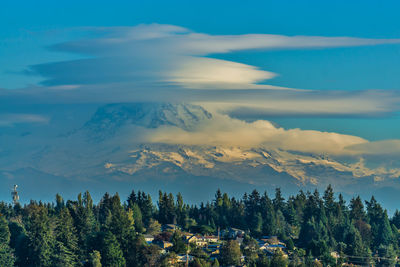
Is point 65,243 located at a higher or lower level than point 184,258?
higher

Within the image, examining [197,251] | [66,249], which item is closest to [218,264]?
[197,251]

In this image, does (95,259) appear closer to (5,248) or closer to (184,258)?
(5,248)

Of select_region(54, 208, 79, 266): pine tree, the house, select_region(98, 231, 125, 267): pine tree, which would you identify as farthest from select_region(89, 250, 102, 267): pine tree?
the house

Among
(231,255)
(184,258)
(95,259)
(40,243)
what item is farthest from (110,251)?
(231,255)

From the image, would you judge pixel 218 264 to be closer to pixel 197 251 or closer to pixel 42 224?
pixel 197 251

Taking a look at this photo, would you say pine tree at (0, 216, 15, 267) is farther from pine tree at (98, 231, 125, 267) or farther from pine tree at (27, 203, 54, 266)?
pine tree at (98, 231, 125, 267)

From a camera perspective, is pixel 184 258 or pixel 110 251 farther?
pixel 184 258

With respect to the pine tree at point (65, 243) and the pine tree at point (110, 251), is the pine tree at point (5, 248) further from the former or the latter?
the pine tree at point (110, 251)

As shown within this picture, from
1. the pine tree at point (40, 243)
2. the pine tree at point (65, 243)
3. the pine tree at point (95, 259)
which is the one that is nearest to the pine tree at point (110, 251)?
the pine tree at point (95, 259)

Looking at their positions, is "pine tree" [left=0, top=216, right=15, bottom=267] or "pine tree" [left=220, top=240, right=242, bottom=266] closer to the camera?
"pine tree" [left=0, top=216, right=15, bottom=267]

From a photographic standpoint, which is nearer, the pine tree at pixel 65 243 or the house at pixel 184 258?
the pine tree at pixel 65 243
